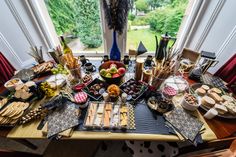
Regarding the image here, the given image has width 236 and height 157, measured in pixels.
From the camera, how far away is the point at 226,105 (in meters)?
0.82

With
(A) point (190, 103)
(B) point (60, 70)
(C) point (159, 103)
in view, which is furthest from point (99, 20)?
(A) point (190, 103)

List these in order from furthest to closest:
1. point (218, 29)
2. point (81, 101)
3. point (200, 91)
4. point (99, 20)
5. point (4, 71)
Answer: point (99, 20) < point (218, 29) < point (4, 71) < point (200, 91) < point (81, 101)

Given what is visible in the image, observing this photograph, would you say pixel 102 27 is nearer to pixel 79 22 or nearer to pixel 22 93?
pixel 79 22

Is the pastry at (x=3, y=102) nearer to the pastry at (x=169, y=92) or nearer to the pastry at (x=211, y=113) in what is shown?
the pastry at (x=169, y=92)

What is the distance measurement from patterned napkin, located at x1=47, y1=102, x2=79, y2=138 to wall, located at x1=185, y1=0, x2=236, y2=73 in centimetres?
151

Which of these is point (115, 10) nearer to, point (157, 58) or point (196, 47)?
point (157, 58)

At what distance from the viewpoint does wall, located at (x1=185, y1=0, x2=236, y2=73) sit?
1207 mm

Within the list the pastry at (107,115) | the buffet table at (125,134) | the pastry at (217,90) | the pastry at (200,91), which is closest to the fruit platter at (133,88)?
the pastry at (107,115)

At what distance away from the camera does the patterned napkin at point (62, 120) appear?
734 millimetres

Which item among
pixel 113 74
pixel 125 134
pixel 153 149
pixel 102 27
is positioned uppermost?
pixel 102 27

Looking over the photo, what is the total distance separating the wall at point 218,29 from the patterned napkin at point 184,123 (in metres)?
0.93

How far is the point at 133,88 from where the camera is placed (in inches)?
38.4

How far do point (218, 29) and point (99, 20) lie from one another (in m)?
1.31

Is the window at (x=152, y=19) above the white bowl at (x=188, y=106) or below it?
above
